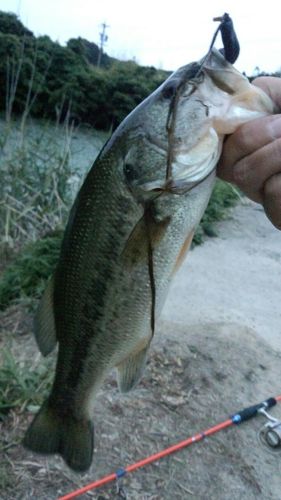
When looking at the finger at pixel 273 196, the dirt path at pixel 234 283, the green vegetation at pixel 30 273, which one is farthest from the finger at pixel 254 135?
the green vegetation at pixel 30 273

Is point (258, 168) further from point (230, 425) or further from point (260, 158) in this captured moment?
point (230, 425)

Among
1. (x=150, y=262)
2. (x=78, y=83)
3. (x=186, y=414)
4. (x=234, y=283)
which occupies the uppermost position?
(x=150, y=262)

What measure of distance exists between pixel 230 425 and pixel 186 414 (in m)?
0.29

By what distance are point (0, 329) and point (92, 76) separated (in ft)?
63.8

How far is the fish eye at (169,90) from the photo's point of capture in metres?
1.47

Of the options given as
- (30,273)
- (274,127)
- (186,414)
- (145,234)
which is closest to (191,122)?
(274,127)

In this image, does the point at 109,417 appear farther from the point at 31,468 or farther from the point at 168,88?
the point at 168,88

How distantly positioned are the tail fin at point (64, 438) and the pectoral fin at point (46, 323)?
0.95 ft

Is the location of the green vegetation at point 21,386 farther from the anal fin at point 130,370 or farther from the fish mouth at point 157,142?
the fish mouth at point 157,142

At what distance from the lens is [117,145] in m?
1.54

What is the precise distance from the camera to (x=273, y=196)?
1508 mm

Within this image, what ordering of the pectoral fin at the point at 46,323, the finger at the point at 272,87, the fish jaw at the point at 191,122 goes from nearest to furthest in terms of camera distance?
the fish jaw at the point at 191,122, the finger at the point at 272,87, the pectoral fin at the point at 46,323

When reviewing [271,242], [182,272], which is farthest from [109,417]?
[271,242]

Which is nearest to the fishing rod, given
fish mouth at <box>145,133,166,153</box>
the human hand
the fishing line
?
the fishing line
